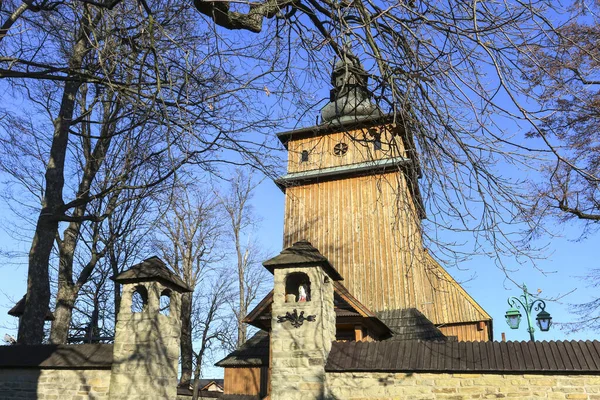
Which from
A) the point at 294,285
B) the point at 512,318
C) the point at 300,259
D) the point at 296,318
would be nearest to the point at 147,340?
the point at 296,318

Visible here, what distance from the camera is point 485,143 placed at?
3.59 meters

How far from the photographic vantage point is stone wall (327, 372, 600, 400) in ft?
20.7

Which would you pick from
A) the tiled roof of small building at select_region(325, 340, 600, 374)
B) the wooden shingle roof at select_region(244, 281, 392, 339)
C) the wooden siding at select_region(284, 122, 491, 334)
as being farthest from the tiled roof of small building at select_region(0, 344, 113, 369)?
the wooden siding at select_region(284, 122, 491, 334)

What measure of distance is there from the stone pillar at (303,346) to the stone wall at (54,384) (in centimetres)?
248

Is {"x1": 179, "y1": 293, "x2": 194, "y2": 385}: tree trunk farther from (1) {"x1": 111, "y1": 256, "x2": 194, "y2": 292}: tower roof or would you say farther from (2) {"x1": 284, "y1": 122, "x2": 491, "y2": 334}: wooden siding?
(1) {"x1": 111, "y1": 256, "x2": 194, "y2": 292}: tower roof

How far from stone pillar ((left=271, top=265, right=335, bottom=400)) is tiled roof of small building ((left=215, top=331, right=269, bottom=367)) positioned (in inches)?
236

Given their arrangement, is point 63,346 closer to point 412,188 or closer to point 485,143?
point 412,188


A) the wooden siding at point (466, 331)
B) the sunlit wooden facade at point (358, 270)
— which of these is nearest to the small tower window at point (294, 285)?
the sunlit wooden facade at point (358, 270)

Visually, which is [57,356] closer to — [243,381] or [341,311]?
[341,311]

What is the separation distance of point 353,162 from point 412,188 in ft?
39.9

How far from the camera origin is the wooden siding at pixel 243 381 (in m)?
13.3

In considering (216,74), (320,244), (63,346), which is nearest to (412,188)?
(216,74)

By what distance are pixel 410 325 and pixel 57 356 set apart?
9111 mm

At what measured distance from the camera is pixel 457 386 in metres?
6.67
